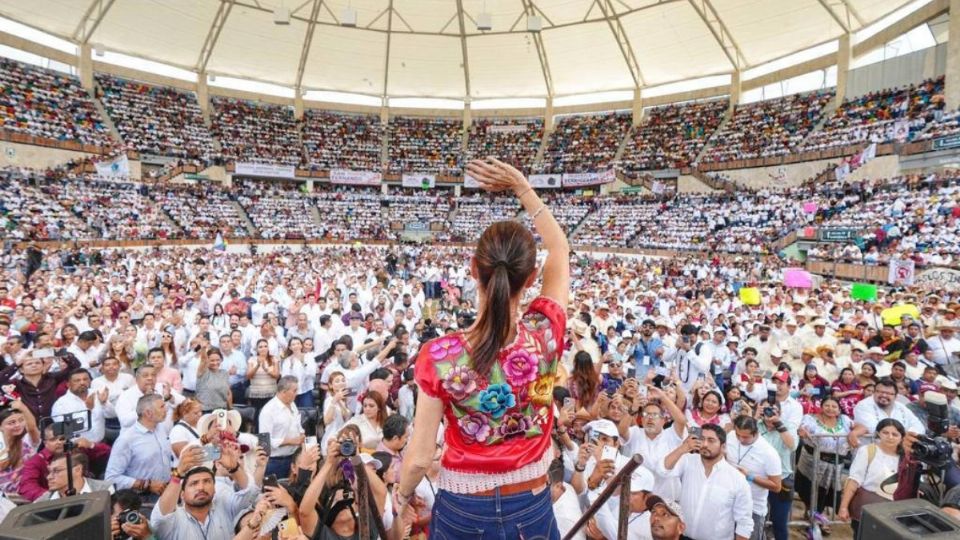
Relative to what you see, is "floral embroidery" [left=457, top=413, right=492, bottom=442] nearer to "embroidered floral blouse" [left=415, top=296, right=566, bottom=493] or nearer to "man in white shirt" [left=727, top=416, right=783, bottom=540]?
"embroidered floral blouse" [left=415, top=296, right=566, bottom=493]

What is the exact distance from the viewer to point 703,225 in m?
27.0

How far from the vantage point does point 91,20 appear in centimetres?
3012

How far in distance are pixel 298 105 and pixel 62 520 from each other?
143ft

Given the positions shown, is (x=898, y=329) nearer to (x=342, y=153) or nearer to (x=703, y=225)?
(x=703, y=225)

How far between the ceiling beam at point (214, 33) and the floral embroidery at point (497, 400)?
119 feet

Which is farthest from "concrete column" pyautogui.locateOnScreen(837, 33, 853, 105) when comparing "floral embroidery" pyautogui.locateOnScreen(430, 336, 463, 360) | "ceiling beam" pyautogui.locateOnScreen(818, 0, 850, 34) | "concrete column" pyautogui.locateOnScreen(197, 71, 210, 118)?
"concrete column" pyautogui.locateOnScreen(197, 71, 210, 118)

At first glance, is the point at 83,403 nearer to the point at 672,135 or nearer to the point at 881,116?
the point at 881,116

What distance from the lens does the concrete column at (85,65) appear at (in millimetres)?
31594

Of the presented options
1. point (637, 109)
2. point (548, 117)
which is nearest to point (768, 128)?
point (637, 109)

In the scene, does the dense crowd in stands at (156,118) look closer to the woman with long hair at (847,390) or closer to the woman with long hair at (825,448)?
the woman with long hair at (847,390)

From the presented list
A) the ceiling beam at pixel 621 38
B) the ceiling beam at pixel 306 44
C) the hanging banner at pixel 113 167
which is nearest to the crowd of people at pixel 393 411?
the hanging banner at pixel 113 167

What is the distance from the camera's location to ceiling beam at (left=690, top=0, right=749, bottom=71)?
2943cm

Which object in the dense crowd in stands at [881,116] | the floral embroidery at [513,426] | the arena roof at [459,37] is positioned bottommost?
the floral embroidery at [513,426]

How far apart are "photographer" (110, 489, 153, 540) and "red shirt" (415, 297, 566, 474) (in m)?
2.40
